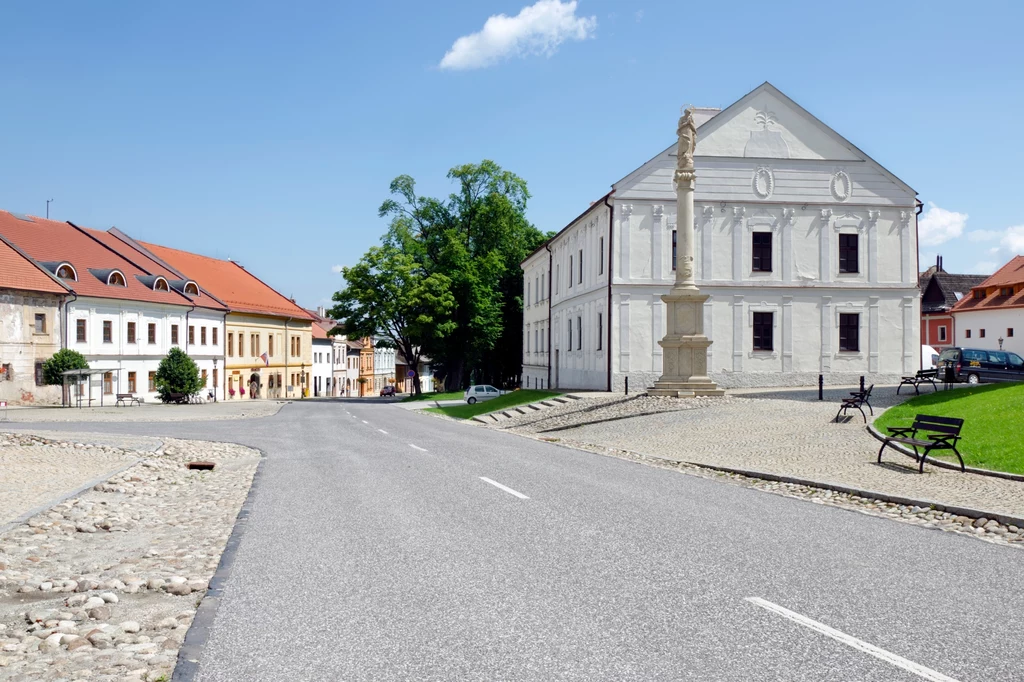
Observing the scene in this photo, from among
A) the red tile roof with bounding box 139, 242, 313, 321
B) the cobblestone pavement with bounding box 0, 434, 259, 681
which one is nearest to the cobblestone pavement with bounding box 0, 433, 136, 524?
the cobblestone pavement with bounding box 0, 434, 259, 681

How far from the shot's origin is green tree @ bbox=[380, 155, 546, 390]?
64312 millimetres

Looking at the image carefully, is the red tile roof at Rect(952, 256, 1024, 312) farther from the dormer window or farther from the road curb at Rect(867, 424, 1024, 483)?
the dormer window

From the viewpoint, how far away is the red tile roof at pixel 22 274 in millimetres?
43594

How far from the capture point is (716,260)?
38031 mm

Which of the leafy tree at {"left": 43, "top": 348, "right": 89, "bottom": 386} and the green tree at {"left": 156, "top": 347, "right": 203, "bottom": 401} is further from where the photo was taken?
the green tree at {"left": 156, "top": 347, "right": 203, "bottom": 401}

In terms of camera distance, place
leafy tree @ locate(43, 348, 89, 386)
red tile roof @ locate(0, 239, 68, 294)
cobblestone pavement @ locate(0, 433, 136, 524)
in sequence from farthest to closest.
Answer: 1. leafy tree @ locate(43, 348, 89, 386)
2. red tile roof @ locate(0, 239, 68, 294)
3. cobblestone pavement @ locate(0, 433, 136, 524)

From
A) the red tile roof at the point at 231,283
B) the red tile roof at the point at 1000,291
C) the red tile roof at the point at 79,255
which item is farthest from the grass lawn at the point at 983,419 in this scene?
the red tile roof at the point at 231,283

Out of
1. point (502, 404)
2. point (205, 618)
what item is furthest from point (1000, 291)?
point (205, 618)

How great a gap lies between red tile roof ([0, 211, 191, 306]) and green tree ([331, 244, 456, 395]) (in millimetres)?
12058

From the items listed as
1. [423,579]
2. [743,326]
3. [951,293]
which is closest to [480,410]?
[743,326]

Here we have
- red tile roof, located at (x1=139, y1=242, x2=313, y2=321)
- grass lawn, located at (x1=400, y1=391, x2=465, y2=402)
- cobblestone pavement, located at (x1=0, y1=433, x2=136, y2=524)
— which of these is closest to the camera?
cobblestone pavement, located at (x1=0, y1=433, x2=136, y2=524)

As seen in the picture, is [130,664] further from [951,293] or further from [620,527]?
[951,293]

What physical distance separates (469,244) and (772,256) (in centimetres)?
3219

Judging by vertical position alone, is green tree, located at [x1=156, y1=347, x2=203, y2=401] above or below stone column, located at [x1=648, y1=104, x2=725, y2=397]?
below
